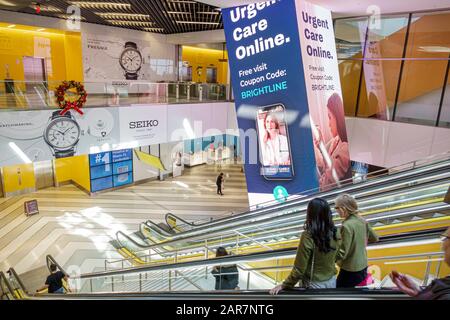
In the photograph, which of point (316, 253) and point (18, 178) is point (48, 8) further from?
point (316, 253)

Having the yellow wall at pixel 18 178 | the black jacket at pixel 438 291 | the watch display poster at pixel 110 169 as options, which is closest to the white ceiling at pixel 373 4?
the black jacket at pixel 438 291

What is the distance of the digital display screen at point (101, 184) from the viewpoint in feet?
50.3

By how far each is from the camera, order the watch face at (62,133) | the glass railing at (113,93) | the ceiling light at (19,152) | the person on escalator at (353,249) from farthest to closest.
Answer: the watch face at (62,133) → the glass railing at (113,93) → the ceiling light at (19,152) → the person on escalator at (353,249)

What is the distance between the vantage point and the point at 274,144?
8.55 meters

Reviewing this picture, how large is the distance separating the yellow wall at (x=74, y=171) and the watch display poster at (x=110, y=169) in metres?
0.38

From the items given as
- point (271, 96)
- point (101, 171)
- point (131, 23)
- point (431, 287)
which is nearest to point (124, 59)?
point (131, 23)

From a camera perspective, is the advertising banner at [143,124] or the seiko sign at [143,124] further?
the seiko sign at [143,124]

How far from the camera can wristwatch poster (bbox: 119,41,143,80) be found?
18.1 meters

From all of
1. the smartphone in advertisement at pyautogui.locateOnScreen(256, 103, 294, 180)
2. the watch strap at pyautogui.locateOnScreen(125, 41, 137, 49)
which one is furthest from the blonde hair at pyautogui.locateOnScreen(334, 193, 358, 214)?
the watch strap at pyautogui.locateOnScreen(125, 41, 137, 49)

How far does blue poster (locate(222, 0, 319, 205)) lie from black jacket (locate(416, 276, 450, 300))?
638 cm

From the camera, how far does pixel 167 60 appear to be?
20.4m

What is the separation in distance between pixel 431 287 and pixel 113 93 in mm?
12032

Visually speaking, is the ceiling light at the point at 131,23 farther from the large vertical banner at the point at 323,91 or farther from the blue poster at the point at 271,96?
the large vertical banner at the point at 323,91
